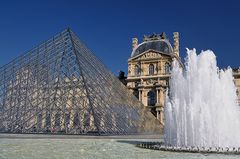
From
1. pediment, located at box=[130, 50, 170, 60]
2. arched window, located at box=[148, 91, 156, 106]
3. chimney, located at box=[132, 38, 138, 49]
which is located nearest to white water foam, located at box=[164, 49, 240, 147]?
arched window, located at box=[148, 91, 156, 106]

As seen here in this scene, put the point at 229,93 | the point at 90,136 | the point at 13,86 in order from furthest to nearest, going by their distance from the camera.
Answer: the point at 13,86 → the point at 90,136 → the point at 229,93

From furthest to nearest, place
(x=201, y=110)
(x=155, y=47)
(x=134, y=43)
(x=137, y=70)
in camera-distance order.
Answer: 1. (x=134, y=43)
2. (x=155, y=47)
3. (x=137, y=70)
4. (x=201, y=110)

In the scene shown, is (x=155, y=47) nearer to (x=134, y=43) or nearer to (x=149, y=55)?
(x=149, y=55)

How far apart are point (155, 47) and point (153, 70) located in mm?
3446

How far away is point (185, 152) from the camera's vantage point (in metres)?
11.5

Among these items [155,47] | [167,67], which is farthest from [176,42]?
[167,67]

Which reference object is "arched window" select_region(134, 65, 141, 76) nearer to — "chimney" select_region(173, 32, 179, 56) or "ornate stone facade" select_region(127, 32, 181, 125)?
A: "ornate stone facade" select_region(127, 32, 181, 125)

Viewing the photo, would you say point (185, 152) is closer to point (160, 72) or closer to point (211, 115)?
point (211, 115)

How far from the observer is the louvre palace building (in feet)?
147

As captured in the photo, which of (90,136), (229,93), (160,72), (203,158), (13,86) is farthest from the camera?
(160,72)

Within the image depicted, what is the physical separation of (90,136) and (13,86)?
23.5 feet

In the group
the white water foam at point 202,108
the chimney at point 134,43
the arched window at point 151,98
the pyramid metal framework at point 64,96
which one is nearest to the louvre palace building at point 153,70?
the arched window at point 151,98

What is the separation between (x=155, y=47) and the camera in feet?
158

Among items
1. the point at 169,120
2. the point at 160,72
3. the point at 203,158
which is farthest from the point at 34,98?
the point at 160,72
